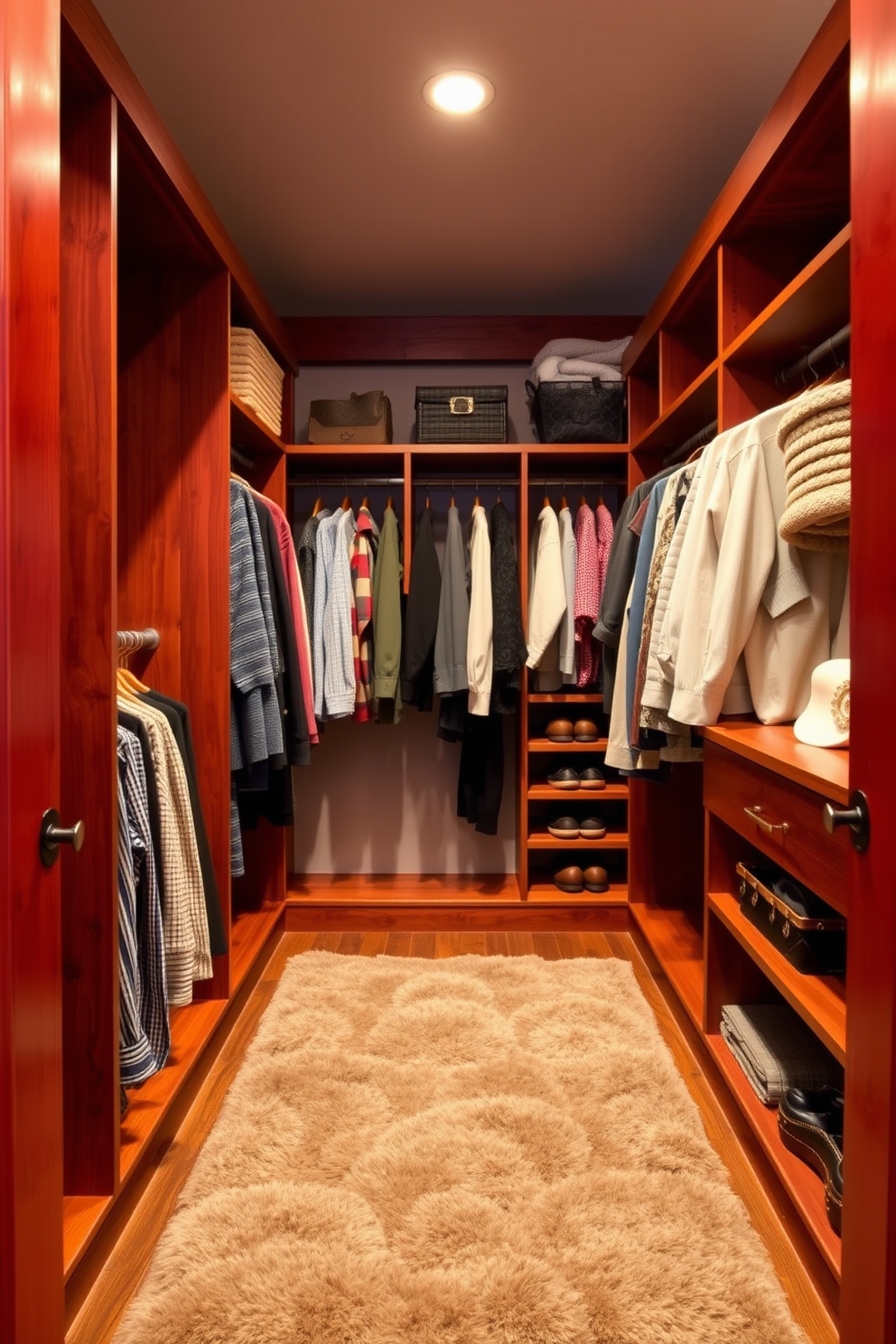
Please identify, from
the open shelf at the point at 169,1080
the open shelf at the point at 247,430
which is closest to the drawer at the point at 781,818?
the open shelf at the point at 169,1080

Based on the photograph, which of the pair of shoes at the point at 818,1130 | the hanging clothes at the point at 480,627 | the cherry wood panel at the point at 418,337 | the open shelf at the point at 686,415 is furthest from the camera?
the cherry wood panel at the point at 418,337

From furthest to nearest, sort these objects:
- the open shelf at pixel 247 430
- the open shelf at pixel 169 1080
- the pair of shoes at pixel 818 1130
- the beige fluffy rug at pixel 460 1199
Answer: the open shelf at pixel 247 430 → the open shelf at pixel 169 1080 → the pair of shoes at pixel 818 1130 → the beige fluffy rug at pixel 460 1199

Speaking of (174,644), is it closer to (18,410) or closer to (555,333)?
(18,410)

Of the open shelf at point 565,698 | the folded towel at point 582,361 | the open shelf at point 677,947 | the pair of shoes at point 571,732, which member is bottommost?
the open shelf at point 677,947

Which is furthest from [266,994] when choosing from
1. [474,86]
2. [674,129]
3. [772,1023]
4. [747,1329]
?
[674,129]

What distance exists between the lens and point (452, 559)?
10.3 feet

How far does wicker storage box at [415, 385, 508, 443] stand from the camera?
327 centimetres

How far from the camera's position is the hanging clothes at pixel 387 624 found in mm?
3105

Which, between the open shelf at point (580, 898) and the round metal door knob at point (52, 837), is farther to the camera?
the open shelf at point (580, 898)

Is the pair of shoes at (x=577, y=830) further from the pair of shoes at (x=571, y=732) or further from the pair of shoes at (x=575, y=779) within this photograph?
the pair of shoes at (x=571, y=732)

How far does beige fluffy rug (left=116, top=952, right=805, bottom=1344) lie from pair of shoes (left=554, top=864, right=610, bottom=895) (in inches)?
32.0

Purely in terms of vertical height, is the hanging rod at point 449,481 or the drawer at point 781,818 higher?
the hanging rod at point 449,481

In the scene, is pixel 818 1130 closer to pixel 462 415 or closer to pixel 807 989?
pixel 807 989

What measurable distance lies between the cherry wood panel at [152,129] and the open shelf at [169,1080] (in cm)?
201
